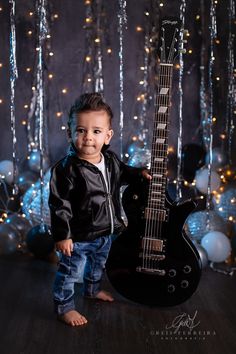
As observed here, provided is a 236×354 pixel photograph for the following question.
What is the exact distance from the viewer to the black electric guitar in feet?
7.49

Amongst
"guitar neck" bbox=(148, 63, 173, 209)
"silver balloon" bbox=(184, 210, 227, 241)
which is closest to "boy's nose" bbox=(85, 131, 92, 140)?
"guitar neck" bbox=(148, 63, 173, 209)

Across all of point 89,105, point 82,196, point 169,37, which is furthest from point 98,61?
point 82,196

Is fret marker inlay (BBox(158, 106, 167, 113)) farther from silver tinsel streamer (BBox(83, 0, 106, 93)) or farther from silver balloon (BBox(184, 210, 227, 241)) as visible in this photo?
silver tinsel streamer (BBox(83, 0, 106, 93))

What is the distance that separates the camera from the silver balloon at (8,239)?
2988 mm

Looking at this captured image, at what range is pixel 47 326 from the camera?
216 centimetres

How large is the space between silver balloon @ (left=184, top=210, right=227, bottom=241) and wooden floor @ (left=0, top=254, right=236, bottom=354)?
0.42 m

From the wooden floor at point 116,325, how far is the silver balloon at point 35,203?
0.51 m

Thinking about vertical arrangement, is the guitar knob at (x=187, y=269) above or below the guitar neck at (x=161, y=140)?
below

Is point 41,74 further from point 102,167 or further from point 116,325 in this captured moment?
point 116,325

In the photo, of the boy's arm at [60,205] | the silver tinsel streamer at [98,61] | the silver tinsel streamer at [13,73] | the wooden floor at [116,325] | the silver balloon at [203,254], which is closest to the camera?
the wooden floor at [116,325]

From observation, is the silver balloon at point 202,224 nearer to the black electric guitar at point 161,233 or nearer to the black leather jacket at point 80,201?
the black electric guitar at point 161,233

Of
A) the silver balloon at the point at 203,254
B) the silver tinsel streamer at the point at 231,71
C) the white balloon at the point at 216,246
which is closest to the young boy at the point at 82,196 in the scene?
the silver balloon at the point at 203,254

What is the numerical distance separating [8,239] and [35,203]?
0.28 m

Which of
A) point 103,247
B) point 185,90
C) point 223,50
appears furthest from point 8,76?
point 103,247
